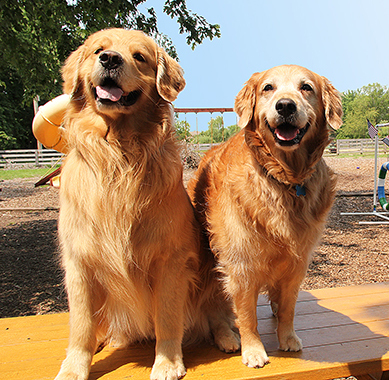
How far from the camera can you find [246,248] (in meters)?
1.97

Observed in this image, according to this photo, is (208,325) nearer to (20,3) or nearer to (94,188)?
(94,188)

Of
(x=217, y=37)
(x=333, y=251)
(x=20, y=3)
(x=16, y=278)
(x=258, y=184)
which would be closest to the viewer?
(x=258, y=184)

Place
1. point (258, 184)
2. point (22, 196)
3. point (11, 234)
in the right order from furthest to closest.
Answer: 1. point (22, 196)
2. point (11, 234)
3. point (258, 184)

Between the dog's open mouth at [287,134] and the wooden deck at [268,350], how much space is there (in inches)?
46.8

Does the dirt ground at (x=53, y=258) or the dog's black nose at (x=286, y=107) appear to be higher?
the dog's black nose at (x=286, y=107)

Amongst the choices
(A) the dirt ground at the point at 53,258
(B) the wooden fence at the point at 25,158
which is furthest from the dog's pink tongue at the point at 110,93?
(B) the wooden fence at the point at 25,158

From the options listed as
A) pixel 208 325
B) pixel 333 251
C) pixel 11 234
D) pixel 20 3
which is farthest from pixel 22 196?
pixel 208 325

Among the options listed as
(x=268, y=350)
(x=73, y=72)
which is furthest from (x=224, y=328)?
(x=73, y=72)

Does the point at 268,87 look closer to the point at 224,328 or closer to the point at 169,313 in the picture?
the point at 169,313

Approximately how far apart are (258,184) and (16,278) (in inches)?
154

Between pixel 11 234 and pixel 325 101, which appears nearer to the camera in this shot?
pixel 325 101

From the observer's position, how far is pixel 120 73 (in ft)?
5.69

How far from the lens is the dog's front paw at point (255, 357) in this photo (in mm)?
1949

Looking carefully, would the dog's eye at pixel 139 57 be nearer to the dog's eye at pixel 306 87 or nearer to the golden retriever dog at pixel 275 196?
the golden retriever dog at pixel 275 196
